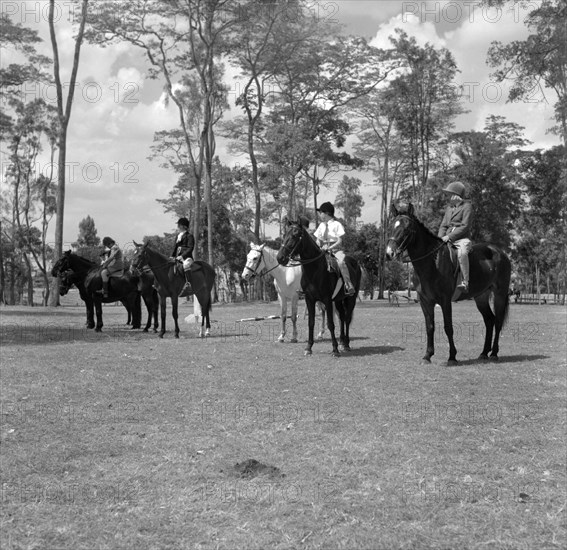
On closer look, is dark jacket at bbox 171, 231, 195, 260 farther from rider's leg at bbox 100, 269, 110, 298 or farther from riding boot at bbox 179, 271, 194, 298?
rider's leg at bbox 100, 269, 110, 298

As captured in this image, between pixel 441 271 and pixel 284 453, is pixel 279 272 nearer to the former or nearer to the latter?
pixel 441 271

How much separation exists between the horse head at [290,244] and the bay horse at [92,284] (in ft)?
28.8

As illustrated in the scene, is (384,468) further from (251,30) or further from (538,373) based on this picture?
(251,30)

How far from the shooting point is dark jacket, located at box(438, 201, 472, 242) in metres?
12.3

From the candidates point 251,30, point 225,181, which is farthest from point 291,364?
point 225,181

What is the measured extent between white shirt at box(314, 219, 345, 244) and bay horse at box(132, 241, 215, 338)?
4455 mm

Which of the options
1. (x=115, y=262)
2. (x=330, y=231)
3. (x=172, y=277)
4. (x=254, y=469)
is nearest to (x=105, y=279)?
(x=115, y=262)

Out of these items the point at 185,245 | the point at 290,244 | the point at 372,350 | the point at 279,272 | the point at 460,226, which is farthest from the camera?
the point at 185,245

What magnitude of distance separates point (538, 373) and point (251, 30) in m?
28.7

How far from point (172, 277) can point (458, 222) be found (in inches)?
325

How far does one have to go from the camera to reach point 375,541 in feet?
17.0

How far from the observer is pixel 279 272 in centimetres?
1641

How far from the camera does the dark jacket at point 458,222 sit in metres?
12.3

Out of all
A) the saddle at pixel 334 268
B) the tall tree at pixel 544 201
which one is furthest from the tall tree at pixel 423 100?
the saddle at pixel 334 268
